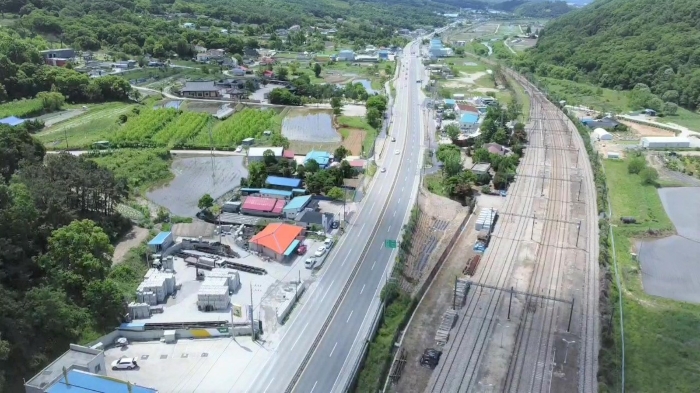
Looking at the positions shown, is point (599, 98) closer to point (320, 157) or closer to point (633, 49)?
point (633, 49)

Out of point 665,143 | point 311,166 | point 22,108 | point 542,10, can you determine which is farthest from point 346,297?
point 542,10

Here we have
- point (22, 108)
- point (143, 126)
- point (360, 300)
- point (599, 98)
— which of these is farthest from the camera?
point (599, 98)

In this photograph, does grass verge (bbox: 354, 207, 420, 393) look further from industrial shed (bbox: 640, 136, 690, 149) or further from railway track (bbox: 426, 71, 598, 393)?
industrial shed (bbox: 640, 136, 690, 149)

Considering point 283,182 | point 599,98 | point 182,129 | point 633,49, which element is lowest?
point 283,182

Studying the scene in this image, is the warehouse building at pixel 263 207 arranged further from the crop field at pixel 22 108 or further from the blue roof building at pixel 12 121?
the crop field at pixel 22 108

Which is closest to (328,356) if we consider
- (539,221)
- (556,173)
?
(539,221)

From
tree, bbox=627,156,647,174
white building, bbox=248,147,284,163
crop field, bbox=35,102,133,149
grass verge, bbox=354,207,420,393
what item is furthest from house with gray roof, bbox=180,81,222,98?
tree, bbox=627,156,647,174
